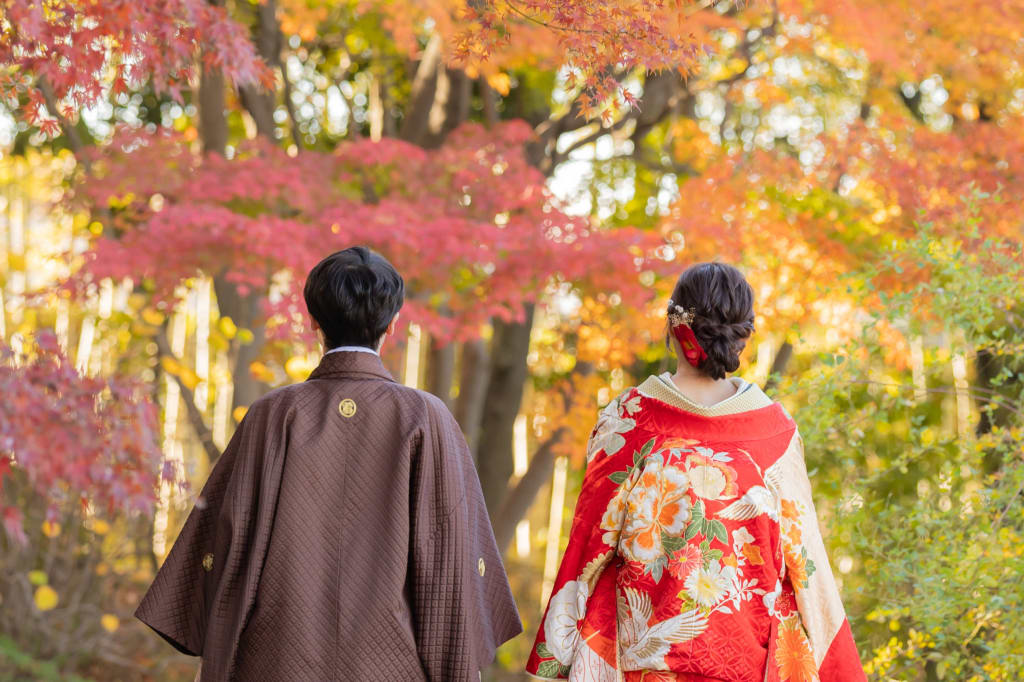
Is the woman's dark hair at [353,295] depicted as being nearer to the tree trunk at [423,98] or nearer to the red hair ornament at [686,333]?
the red hair ornament at [686,333]

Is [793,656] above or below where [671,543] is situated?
below

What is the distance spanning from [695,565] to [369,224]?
2.58 m

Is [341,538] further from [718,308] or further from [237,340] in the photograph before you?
[237,340]

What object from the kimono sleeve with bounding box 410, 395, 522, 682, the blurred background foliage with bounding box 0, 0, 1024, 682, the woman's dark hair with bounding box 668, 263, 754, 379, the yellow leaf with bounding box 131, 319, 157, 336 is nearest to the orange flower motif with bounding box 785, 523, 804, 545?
the woman's dark hair with bounding box 668, 263, 754, 379

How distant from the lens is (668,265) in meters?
4.94

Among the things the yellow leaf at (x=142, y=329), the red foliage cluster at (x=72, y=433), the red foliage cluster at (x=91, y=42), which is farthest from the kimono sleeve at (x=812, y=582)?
the yellow leaf at (x=142, y=329)

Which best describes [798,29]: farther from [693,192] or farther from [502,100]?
[502,100]

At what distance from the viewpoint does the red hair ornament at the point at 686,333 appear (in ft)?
8.14

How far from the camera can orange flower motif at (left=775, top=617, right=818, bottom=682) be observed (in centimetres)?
247

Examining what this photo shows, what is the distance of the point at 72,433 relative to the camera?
2.23 meters

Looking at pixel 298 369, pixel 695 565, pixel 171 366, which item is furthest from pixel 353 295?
pixel 298 369

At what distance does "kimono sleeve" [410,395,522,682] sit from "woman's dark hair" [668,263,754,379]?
0.63 metres

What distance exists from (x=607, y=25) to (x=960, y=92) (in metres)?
3.86

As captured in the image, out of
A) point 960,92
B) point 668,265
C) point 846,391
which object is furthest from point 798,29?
A: point 846,391
